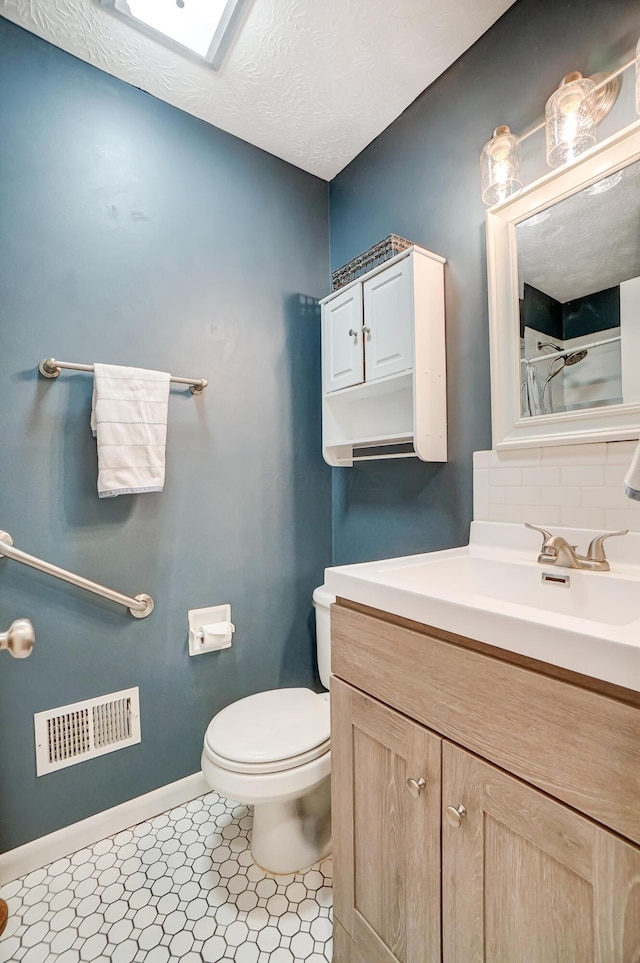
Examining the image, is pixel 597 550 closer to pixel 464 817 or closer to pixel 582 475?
pixel 582 475

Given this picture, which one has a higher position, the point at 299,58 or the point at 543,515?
the point at 299,58

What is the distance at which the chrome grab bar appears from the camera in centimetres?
115

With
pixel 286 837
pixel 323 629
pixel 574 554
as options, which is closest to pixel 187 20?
pixel 574 554

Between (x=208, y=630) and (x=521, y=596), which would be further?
(x=208, y=630)

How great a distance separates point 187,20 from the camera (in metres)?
1.18

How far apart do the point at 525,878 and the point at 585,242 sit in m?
1.25

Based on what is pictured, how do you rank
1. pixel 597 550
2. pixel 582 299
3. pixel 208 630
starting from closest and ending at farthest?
pixel 597 550 → pixel 582 299 → pixel 208 630

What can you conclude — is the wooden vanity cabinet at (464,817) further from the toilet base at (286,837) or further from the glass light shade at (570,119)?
the glass light shade at (570,119)

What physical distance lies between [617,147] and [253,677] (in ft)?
6.15

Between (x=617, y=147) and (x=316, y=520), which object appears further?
(x=316, y=520)

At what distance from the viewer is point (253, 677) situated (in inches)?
63.6

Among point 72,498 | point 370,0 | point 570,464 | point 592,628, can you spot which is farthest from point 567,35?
point 72,498

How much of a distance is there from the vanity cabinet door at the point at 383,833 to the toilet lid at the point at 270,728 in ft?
0.76

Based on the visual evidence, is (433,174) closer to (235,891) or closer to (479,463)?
(479,463)
